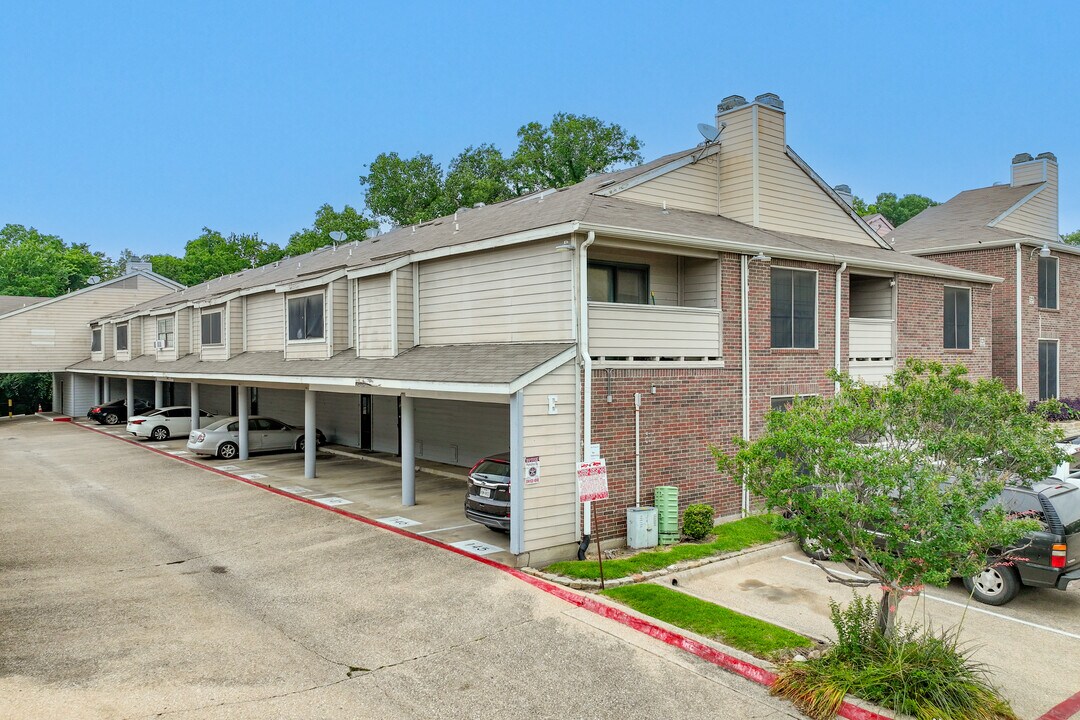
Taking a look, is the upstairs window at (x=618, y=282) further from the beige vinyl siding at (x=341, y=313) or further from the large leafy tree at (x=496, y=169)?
the large leafy tree at (x=496, y=169)

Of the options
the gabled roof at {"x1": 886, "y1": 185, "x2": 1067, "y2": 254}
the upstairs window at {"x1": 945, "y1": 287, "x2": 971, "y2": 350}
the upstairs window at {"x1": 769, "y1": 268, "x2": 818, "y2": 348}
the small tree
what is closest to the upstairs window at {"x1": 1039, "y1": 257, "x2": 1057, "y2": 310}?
the gabled roof at {"x1": 886, "y1": 185, "x2": 1067, "y2": 254}

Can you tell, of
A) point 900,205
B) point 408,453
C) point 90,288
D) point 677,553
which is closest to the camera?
point 677,553

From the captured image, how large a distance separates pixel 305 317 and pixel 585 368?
1158 centimetres

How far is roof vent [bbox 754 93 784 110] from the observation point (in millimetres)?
17906

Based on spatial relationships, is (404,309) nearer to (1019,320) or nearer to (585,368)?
(585,368)

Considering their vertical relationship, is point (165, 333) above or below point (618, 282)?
below

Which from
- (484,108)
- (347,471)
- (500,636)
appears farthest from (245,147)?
(500,636)

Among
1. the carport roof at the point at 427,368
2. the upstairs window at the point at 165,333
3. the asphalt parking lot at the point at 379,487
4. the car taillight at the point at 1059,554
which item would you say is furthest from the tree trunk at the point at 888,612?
the upstairs window at the point at 165,333

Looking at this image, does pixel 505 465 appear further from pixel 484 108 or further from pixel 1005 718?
pixel 484 108

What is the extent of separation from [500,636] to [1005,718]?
5.39m

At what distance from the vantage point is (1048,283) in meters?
26.3

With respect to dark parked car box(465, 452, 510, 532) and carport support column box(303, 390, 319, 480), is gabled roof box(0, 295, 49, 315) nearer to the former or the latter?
carport support column box(303, 390, 319, 480)

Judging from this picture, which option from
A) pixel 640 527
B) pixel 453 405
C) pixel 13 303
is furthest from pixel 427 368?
pixel 13 303

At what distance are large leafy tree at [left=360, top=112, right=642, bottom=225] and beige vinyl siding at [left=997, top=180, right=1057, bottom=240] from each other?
25.7m
